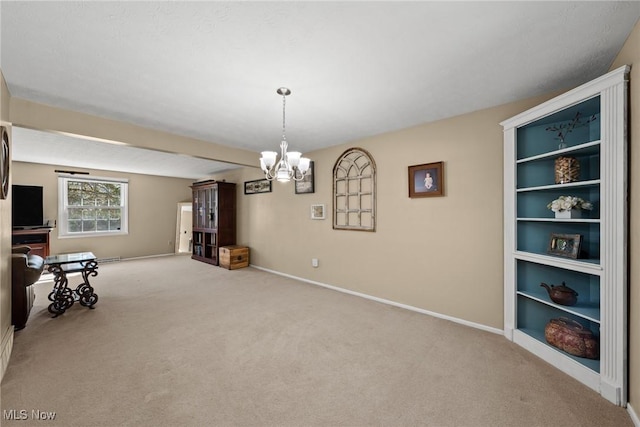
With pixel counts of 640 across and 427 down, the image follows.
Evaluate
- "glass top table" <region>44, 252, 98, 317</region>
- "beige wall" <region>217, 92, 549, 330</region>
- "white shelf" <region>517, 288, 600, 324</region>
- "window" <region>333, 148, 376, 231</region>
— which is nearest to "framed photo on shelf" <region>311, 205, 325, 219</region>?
"beige wall" <region>217, 92, 549, 330</region>

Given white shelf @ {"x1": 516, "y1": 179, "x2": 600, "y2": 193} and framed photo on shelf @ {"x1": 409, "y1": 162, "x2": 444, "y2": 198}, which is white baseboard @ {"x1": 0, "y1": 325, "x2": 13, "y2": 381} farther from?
white shelf @ {"x1": 516, "y1": 179, "x2": 600, "y2": 193}

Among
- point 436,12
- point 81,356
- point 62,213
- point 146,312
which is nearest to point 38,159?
point 62,213

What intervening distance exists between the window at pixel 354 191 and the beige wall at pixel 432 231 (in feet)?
0.35

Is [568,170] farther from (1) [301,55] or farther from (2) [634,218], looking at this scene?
(1) [301,55]

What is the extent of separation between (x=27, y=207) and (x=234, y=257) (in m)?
4.17

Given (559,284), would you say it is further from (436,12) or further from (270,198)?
(270,198)

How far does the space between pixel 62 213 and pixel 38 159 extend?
4.27 ft

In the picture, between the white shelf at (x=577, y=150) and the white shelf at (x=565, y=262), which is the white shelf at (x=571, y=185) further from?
the white shelf at (x=565, y=262)

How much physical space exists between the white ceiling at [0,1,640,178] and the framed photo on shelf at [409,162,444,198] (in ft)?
1.93

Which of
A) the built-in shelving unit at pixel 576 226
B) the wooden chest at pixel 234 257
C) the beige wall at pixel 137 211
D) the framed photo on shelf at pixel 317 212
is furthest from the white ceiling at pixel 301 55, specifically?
the beige wall at pixel 137 211

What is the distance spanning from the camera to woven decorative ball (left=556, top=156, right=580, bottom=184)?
2062 millimetres

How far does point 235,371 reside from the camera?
1.97m

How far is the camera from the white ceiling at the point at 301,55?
1374mm

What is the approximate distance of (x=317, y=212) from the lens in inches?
171
